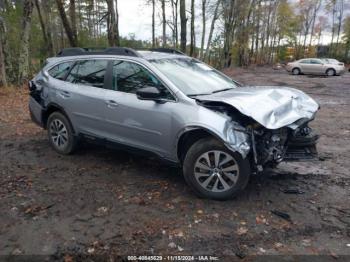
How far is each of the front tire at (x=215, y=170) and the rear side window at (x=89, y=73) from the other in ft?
6.50

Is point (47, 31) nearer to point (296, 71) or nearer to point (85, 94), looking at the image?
point (296, 71)

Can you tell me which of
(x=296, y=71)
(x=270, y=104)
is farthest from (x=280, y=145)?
(x=296, y=71)

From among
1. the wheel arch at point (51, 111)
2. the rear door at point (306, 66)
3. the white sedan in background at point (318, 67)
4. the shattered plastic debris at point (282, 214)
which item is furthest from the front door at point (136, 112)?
the rear door at point (306, 66)

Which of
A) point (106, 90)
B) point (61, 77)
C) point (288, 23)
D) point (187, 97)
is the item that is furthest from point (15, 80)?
point (288, 23)

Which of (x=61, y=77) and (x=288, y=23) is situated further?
(x=288, y=23)

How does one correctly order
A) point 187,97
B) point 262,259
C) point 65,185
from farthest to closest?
1. point 65,185
2. point 187,97
3. point 262,259

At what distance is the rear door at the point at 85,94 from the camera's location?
527cm

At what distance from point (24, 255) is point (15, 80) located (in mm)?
13821

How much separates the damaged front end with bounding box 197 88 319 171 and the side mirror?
1.87 ft

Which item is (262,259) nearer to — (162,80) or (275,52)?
(162,80)

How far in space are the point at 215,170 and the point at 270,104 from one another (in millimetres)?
1060

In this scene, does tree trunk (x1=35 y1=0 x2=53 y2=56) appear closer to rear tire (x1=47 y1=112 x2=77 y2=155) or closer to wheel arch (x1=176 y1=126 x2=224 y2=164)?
rear tire (x1=47 y1=112 x2=77 y2=155)

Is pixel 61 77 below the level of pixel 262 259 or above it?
above

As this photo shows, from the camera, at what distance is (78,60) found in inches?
227
